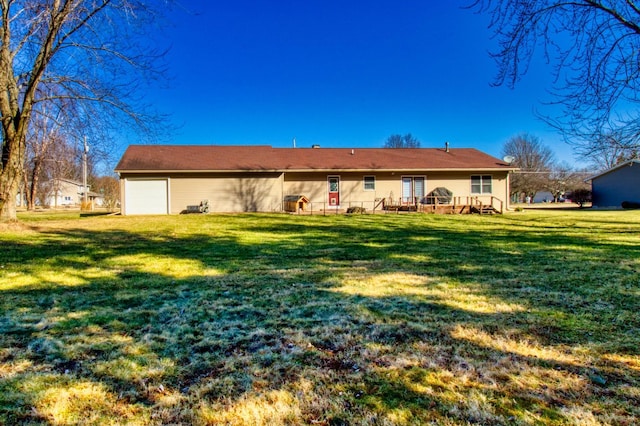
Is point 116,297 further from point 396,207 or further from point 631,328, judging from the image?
point 396,207

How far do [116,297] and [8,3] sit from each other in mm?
9093

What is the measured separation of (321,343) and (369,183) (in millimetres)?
17913

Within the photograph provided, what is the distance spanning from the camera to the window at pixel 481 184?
66.7 feet

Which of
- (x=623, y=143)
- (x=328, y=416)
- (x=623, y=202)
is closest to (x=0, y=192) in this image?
(x=328, y=416)

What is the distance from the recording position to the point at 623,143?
759 cm

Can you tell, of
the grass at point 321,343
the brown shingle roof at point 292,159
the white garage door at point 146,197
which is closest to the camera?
the grass at point 321,343

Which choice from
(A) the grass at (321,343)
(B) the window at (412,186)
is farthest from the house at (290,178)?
(A) the grass at (321,343)

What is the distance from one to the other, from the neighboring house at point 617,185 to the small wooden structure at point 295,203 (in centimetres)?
2128

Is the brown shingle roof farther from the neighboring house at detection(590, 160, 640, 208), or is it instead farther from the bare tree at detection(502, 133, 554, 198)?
the bare tree at detection(502, 133, 554, 198)

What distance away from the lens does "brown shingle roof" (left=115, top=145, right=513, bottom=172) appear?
18.7 m

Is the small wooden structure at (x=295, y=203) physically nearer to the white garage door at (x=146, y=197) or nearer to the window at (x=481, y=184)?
the white garage door at (x=146, y=197)

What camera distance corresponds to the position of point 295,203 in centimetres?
1816

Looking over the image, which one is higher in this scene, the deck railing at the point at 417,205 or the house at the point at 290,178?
the house at the point at 290,178

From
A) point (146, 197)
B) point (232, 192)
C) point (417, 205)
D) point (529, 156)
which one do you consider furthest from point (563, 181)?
point (146, 197)
